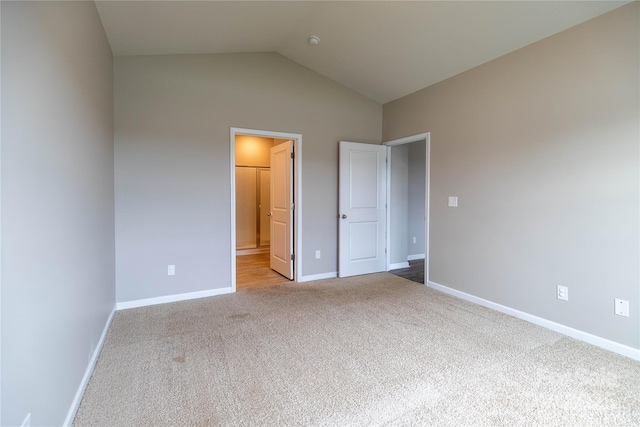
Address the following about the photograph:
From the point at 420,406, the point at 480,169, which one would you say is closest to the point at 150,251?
the point at 420,406

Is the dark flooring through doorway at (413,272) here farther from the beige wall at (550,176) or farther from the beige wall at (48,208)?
the beige wall at (48,208)

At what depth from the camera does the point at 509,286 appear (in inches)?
120

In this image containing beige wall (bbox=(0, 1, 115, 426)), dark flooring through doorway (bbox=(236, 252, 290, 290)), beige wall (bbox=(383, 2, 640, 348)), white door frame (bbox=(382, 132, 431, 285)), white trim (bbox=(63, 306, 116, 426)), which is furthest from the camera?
dark flooring through doorway (bbox=(236, 252, 290, 290))

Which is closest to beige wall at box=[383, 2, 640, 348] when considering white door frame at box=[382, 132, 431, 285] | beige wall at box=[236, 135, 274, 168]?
white door frame at box=[382, 132, 431, 285]

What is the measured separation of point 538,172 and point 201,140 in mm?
3450

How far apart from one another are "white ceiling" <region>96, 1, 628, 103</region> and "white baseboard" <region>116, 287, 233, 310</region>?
2.57 meters

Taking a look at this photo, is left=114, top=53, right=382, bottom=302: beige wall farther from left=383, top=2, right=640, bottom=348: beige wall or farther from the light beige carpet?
left=383, top=2, right=640, bottom=348: beige wall

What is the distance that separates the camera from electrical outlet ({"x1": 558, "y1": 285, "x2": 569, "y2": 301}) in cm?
263

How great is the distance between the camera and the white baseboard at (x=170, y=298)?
322 cm

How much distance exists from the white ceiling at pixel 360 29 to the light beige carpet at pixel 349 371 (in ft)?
8.57

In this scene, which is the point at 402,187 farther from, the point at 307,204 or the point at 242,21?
the point at 242,21

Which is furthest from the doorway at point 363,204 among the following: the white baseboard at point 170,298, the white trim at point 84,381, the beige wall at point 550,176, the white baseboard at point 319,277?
the white trim at point 84,381

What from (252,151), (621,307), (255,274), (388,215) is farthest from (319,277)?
(252,151)

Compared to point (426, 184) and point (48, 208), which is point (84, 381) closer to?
point (48, 208)
